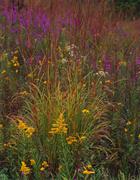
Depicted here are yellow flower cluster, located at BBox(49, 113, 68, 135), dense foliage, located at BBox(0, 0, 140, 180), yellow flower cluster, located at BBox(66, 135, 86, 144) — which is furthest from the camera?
dense foliage, located at BBox(0, 0, 140, 180)

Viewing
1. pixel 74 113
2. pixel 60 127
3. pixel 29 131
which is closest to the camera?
pixel 60 127

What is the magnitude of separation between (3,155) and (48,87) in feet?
2.25

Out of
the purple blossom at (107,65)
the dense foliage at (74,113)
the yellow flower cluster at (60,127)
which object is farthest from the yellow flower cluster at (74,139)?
the purple blossom at (107,65)

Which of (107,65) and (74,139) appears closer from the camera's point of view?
(74,139)

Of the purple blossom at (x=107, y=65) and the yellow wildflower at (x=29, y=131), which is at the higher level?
the purple blossom at (x=107, y=65)

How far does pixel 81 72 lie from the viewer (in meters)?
4.54

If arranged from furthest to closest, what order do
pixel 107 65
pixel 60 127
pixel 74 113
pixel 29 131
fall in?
pixel 107 65
pixel 74 113
pixel 29 131
pixel 60 127

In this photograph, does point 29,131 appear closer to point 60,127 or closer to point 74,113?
point 60,127

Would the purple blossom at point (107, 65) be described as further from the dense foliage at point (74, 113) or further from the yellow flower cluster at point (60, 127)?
the yellow flower cluster at point (60, 127)

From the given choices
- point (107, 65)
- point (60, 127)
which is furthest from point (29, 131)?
point (107, 65)

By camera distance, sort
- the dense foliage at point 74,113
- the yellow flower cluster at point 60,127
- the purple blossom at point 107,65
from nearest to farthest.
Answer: the yellow flower cluster at point 60,127 → the dense foliage at point 74,113 → the purple blossom at point 107,65

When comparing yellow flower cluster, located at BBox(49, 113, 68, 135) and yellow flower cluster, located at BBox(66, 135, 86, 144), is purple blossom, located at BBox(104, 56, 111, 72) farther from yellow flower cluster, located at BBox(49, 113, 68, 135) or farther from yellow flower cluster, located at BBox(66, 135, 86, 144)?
yellow flower cluster, located at BBox(49, 113, 68, 135)

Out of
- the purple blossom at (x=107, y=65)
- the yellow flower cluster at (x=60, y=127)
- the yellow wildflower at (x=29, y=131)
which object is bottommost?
the yellow wildflower at (x=29, y=131)

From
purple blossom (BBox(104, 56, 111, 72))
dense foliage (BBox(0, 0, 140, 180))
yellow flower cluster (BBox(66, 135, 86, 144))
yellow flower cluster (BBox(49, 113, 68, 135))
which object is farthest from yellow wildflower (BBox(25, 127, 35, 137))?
purple blossom (BBox(104, 56, 111, 72))
